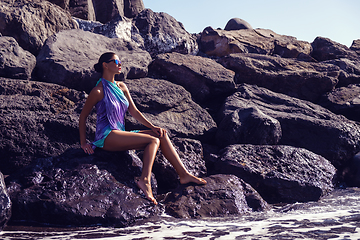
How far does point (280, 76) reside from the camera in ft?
26.2

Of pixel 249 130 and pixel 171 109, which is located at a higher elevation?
pixel 171 109

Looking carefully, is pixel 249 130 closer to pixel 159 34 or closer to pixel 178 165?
pixel 178 165

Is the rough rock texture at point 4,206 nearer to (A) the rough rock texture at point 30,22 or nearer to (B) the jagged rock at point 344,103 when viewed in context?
(A) the rough rock texture at point 30,22

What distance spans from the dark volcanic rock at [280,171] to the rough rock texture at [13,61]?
3.39 meters

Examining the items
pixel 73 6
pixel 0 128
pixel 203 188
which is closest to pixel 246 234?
pixel 203 188

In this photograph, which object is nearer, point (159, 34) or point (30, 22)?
point (30, 22)

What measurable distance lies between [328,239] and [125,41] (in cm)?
567

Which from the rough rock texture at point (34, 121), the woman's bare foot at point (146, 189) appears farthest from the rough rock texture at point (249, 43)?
the woman's bare foot at point (146, 189)

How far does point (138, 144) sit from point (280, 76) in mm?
5204

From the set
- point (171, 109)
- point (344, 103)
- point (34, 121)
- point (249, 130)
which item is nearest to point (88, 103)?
point (34, 121)

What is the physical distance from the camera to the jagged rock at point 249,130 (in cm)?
560

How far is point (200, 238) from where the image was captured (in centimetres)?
288

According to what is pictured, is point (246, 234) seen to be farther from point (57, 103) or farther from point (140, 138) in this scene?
point (57, 103)

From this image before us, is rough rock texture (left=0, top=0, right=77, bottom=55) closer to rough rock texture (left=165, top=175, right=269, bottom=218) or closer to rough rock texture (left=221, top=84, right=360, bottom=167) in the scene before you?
rough rock texture (left=221, top=84, right=360, bottom=167)
